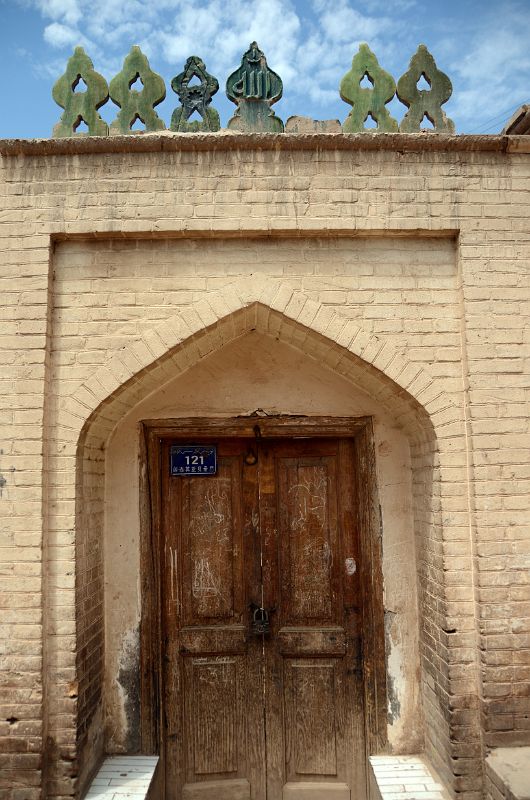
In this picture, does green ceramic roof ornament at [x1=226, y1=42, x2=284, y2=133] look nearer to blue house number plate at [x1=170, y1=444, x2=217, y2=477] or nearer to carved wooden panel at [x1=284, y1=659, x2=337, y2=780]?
blue house number plate at [x1=170, y1=444, x2=217, y2=477]

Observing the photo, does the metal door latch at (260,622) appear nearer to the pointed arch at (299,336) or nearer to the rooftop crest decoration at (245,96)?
the pointed arch at (299,336)

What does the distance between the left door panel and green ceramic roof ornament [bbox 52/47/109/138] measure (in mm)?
2091

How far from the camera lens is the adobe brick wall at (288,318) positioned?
3352 mm

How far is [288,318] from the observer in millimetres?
3525

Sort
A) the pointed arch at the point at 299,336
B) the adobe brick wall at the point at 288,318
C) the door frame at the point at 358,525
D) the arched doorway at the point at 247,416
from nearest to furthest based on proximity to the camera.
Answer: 1. the adobe brick wall at the point at 288,318
2. the pointed arch at the point at 299,336
3. the arched doorway at the point at 247,416
4. the door frame at the point at 358,525

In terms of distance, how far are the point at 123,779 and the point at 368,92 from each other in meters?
A: 4.42

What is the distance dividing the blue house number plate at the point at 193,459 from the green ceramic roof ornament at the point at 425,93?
2.48 metres

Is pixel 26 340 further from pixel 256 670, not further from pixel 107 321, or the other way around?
pixel 256 670

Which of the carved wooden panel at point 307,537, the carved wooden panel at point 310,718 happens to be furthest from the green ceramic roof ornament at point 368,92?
the carved wooden panel at point 310,718

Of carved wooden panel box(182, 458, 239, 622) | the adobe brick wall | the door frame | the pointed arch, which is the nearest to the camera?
the adobe brick wall

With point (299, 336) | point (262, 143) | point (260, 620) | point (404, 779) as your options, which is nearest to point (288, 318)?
point (299, 336)


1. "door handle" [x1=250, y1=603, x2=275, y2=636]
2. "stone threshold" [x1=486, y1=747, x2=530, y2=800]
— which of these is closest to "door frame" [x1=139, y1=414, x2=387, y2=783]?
"door handle" [x1=250, y1=603, x2=275, y2=636]

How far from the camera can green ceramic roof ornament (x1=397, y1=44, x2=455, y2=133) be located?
3.75 meters

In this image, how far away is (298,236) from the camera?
357 centimetres
